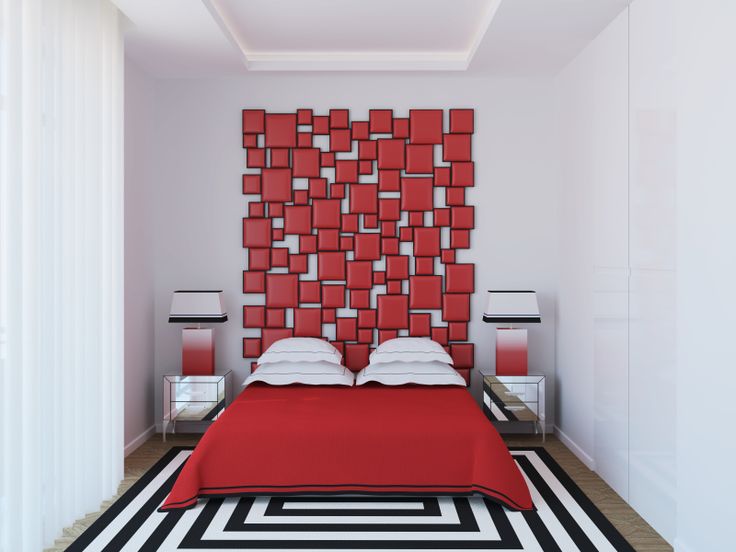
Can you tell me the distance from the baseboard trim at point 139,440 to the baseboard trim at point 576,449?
331 cm

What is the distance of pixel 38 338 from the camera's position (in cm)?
266

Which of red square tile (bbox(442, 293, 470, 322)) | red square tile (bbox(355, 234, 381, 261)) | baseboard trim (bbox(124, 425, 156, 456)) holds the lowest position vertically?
baseboard trim (bbox(124, 425, 156, 456))

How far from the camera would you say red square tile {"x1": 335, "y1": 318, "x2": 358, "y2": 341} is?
484cm

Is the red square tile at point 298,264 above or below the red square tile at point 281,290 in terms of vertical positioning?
above

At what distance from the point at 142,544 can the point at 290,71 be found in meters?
Result: 3.55

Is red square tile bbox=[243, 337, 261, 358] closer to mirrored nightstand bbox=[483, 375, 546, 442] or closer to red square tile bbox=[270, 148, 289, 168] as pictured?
red square tile bbox=[270, 148, 289, 168]

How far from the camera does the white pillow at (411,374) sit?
4.21 m

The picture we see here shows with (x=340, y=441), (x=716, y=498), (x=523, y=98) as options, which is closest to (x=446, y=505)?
(x=340, y=441)

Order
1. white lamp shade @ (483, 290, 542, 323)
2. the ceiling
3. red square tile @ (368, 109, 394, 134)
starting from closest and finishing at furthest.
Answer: the ceiling, white lamp shade @ (483, 290, 542, 323), red square tile @ (368, 109, 394, 134)

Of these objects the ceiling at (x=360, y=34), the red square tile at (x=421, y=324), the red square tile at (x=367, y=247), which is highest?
the ceiling at (x=360, y=34)

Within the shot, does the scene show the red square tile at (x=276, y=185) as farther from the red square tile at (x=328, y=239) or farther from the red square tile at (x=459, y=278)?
the red square tile at (x=459, y=278)

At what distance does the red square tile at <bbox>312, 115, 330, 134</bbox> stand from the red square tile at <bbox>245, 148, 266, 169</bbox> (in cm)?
47

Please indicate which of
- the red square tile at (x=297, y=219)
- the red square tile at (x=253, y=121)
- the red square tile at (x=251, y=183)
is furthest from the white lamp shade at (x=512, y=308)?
the red square tile at (x=253, y=121)

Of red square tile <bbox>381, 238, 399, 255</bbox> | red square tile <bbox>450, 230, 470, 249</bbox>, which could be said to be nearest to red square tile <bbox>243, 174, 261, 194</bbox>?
red square tile <bbox>381, 238, 399, 255</bbox>
